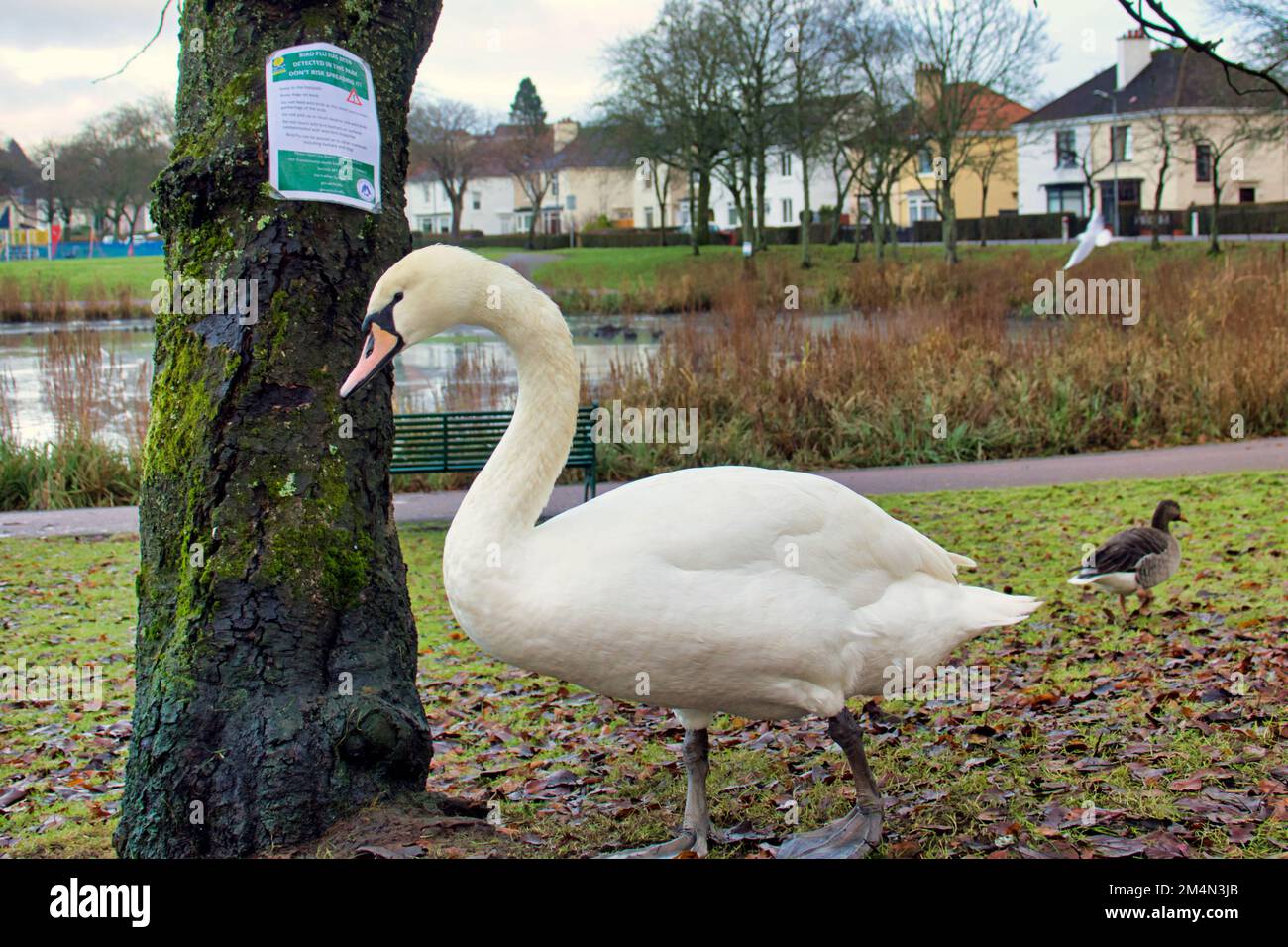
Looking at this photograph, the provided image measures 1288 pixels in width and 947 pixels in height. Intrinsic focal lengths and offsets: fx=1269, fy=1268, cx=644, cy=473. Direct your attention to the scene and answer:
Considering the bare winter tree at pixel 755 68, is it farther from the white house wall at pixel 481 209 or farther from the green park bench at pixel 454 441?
the white house wall at pixel 481 209

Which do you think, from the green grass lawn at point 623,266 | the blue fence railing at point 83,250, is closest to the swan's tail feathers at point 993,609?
the green grass lawn at point 623,266

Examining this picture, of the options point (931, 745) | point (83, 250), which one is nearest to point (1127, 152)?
point (83, 250)

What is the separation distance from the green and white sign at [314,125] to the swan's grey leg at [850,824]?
232 centimetres

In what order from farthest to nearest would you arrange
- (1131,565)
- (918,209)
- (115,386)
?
(918,209), (115,386), (1131,565)

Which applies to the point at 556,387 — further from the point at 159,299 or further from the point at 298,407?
the point at 159,299

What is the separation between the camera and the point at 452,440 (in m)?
10.4

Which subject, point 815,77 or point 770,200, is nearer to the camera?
point 815,77

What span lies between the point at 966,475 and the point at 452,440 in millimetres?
4721

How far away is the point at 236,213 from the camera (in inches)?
158

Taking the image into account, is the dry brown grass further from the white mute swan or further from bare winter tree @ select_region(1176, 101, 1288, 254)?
bare winter tree @ select_region(1176, 101, 1288, 254)

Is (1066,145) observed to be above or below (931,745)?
above

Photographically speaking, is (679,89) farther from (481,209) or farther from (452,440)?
(481,209)

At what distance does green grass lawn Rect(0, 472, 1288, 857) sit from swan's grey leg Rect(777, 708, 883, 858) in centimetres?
12

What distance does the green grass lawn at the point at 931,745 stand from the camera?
167 inches
